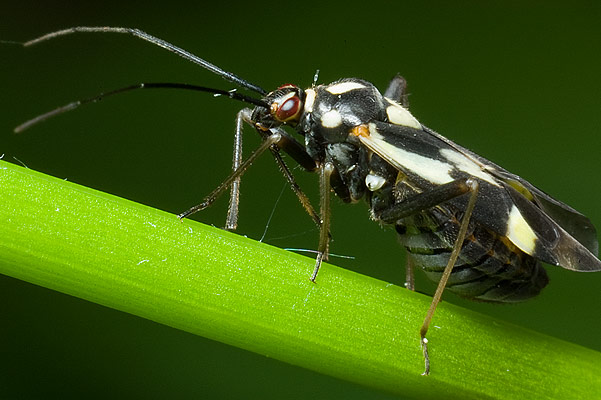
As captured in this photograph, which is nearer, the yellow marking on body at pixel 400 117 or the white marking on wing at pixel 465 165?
the white marking on wing at pixel 465 165

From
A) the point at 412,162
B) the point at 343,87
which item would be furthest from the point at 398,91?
the point at 412,162

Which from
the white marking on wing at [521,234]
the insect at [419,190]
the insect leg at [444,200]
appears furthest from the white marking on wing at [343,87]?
the white marking on wing at [521,234]

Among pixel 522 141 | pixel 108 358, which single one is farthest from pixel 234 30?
pixel 108 358

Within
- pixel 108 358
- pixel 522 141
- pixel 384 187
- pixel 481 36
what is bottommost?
pixel 108 358

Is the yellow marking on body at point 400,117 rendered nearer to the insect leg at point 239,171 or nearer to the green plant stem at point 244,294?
the insect leg at point 239,171

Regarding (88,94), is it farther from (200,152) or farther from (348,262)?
(348,262)

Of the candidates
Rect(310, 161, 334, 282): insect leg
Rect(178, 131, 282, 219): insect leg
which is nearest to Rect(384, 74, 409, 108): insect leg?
Rect(310, 161, 334, 282): insect leg

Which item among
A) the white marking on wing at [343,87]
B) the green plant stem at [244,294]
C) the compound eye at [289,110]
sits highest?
the white marking on wing at [343,87]

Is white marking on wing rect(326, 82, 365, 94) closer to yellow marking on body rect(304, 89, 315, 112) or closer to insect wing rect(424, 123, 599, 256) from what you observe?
yellow marking on body rect(304, 89, 315, 112)
